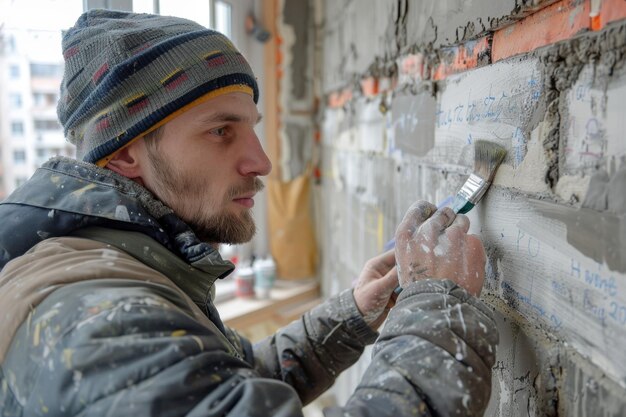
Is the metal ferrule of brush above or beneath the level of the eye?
beneath

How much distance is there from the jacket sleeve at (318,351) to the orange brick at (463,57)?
645 millimetres

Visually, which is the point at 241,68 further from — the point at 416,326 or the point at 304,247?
the point at 304,247

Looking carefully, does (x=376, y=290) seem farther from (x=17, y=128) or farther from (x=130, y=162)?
(x=17, y=128)

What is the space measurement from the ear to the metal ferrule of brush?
740 millimetres

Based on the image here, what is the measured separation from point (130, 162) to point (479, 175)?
795 mm

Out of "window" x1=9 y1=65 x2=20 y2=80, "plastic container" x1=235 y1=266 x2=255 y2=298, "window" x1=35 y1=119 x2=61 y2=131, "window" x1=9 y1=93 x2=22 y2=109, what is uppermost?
"window" x1=9 y1=65 x2=20 y2=80

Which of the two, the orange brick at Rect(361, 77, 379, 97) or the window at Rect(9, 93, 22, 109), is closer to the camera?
the orange brick at Rect(361, 77, 379, 97)

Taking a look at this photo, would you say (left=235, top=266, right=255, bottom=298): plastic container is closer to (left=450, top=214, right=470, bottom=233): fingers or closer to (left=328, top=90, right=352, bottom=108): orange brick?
(left=328, top=90, right=352, bottom=108): orange brick

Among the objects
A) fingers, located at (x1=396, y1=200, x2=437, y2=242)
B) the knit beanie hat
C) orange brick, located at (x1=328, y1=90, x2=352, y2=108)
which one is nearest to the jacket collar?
the knit beanie hat

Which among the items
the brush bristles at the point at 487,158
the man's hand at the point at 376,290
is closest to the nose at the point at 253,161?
the man's hand at the point at 376,290

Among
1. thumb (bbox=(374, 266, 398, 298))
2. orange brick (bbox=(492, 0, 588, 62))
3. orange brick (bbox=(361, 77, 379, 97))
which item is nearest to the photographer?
orange brick (bbox=(492, 0, 588, 62))

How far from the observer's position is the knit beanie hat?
3.62 ft

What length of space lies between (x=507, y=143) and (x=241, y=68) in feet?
2.14

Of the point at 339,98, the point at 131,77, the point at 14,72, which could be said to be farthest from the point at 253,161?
the point at 14,72
